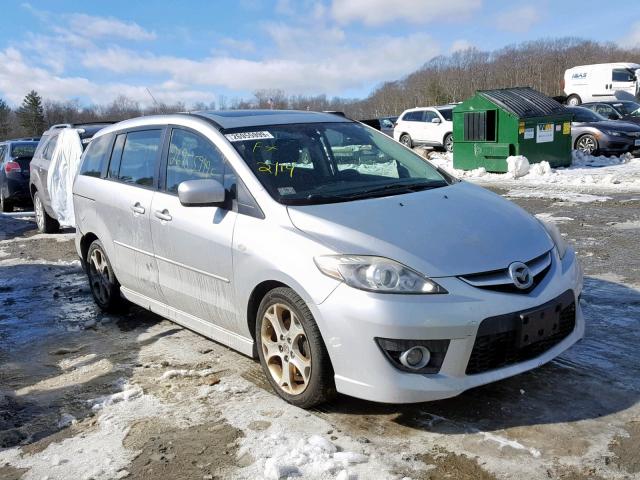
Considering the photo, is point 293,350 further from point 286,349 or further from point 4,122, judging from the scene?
point 4,122

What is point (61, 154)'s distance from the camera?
34.1 ft

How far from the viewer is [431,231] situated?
3.51m

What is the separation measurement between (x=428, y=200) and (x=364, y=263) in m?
0.87

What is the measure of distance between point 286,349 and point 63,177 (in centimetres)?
783

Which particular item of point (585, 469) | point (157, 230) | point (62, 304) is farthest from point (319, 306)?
point (62, 304)

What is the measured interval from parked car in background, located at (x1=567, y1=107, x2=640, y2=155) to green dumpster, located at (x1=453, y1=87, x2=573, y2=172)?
6.10 ft

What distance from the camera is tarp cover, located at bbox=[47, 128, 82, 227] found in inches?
404

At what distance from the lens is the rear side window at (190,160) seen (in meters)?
4.32

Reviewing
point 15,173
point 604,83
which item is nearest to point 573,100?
point 604,83

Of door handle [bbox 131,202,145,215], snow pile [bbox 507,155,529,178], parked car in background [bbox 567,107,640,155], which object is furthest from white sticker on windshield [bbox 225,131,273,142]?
parked car in background [bbox 567,107,640,155]

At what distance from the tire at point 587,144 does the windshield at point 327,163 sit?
47.4 feet

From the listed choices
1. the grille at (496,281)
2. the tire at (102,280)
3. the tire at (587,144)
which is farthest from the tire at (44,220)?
the tire at (587,144)

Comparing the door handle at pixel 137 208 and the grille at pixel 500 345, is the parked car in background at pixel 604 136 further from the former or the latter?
the grille at pixel 500 345

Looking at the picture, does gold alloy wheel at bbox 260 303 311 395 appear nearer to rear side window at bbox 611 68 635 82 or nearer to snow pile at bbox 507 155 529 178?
snow pile at bbox 507 155 529 178
